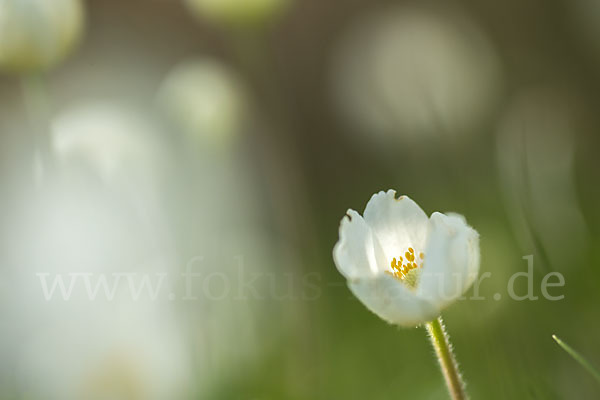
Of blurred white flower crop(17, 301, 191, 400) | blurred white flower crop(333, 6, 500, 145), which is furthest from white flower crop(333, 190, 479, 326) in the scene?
blurred white flower crop(333, 6, 500, 145)

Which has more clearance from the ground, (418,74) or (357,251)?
(418,74)

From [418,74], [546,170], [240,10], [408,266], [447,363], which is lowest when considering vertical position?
[447,363]


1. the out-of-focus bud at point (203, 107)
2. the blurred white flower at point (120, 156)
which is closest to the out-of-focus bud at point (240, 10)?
the out-of-focus bud at point (203, 107)

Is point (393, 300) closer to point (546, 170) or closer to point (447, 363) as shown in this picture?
point (447, 363)

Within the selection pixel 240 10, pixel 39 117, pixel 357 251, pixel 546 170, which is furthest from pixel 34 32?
pixel 546 170

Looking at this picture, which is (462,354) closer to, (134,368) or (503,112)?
(134,368)

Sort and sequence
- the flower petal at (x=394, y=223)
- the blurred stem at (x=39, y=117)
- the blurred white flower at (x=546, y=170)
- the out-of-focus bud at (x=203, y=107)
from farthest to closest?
the out-of-focus bud at (x=203, y=107) < the blurred white flower at (x=546, y=170) < the blurred stem at (x=39, y=117) < the flower petal at (x=394, y=223)

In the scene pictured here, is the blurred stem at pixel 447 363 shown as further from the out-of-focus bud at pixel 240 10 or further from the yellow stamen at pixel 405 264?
the out-of-focus bud at pixel 240 10
